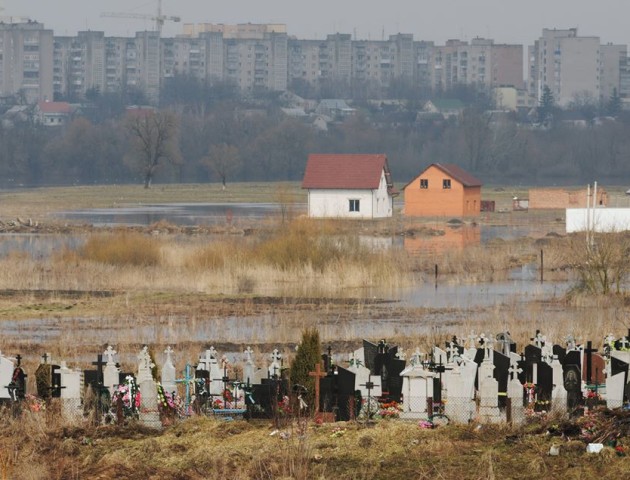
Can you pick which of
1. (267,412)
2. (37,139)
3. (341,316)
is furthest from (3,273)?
(37,139)

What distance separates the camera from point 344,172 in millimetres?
81062

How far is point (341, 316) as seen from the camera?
107 feet

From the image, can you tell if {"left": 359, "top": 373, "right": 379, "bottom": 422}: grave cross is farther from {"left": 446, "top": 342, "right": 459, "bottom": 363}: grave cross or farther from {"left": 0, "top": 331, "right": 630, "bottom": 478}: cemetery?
{"left": 446, "top": 342, "right": 459, "bottom": 363}: grave cross

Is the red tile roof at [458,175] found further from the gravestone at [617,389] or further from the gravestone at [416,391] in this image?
the gravestone at [416,391]

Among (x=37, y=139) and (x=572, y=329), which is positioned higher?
(x=37, y=139)

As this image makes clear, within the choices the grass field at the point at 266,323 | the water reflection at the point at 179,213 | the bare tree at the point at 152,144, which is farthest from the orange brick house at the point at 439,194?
the bare tree at the point at 152,144

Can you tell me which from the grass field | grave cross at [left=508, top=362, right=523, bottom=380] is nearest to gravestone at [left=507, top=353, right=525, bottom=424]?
grave cross at [left=508, top=362, right=523, bottom=380]

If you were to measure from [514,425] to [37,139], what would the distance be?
148m

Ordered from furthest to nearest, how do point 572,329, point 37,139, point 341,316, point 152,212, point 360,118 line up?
point 360,118 → point 37,139 → point 152,212 → point 341,316 → point 572,329

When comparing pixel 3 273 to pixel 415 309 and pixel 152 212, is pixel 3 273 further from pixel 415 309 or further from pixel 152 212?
pixel 152 212

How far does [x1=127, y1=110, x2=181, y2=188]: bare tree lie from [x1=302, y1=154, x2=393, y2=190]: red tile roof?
1743 inches

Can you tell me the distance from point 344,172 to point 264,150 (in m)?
72.7

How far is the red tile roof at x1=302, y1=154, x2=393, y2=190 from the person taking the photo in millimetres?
79812

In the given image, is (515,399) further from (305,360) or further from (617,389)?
(305,360)
